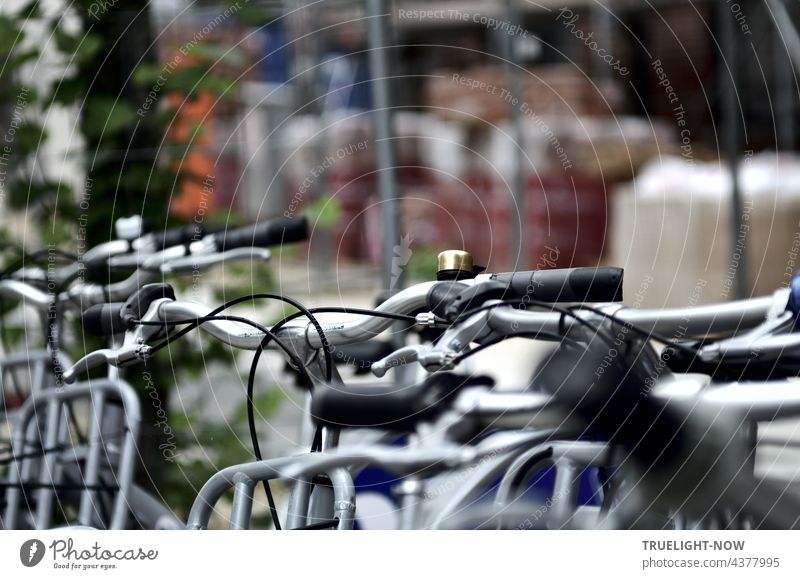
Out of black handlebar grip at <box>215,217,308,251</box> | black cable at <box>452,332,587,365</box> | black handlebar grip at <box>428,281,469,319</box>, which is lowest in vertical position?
black cable at <box>452,332,587,365</box>

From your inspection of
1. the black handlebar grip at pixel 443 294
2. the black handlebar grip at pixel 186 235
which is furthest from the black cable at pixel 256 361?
the black handlebar grip at pixel 186 235

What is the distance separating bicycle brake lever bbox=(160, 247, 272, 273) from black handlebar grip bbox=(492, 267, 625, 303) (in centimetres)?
36

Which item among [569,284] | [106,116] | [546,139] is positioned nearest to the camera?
[569,284]

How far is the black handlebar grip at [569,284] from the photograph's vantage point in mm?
741

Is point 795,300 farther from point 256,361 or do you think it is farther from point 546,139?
point 546,139

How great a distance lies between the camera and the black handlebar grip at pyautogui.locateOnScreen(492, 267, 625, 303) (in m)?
0.74

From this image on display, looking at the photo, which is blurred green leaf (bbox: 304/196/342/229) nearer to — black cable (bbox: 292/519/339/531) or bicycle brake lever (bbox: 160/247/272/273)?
bicycle brake lever (bbox: 160/247/272/273)

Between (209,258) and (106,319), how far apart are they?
0.16 meters

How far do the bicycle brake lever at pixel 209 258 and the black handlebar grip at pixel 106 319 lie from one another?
0.46ft

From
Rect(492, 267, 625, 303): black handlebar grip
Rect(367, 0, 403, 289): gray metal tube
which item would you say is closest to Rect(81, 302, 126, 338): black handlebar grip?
Rect(492, 267, 625, 303): black handlebar grip

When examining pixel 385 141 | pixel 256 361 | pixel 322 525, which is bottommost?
pixel 322 525

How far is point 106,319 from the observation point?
0.96 metres

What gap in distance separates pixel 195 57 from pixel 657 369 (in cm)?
114

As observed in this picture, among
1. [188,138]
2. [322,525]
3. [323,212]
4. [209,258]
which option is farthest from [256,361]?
[188,138]
